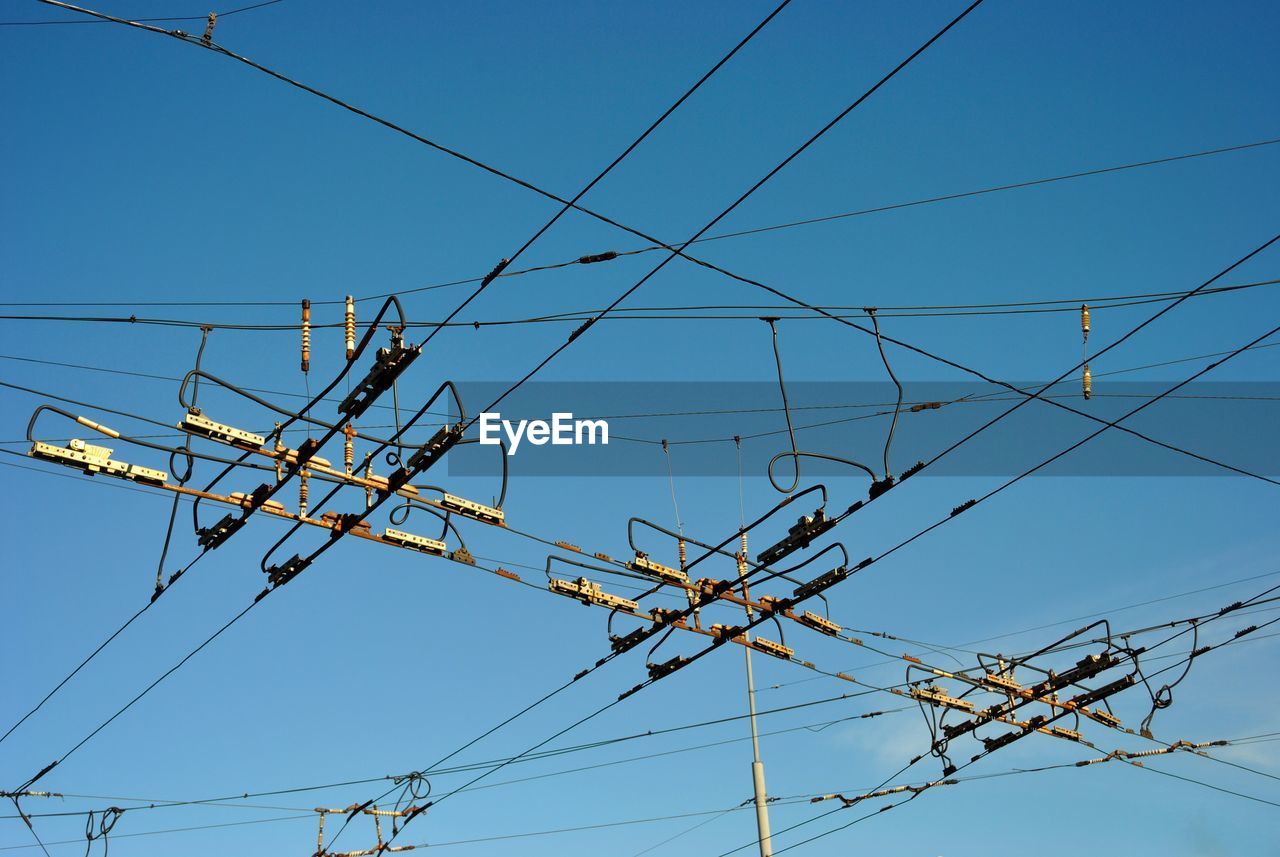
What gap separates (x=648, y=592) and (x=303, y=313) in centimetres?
654

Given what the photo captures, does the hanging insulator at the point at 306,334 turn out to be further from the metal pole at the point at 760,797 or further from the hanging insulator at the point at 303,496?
the metal pole at the point at 760,797

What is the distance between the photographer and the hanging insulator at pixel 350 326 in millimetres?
13980

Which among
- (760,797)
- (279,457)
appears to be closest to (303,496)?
(279,457)

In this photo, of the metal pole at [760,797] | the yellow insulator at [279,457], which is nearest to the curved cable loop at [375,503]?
the yellow insulator at [279,457]

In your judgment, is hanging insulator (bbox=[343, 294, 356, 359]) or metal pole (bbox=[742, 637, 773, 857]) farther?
metal pole (bbox=[742, 637, 773, 857])

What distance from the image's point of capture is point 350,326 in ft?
47.7

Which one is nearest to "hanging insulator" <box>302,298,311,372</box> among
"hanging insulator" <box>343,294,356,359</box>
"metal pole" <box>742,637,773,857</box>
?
"hanging insulator" <box>343,294,356,359</box>

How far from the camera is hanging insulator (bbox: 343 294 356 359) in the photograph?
14.0 metres

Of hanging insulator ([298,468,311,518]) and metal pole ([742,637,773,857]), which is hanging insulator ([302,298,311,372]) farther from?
metal pole ([742,637,773,857])

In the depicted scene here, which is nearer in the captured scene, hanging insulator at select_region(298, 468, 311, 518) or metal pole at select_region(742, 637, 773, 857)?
hanging insulator at select_region(298, 468, 311, 518)

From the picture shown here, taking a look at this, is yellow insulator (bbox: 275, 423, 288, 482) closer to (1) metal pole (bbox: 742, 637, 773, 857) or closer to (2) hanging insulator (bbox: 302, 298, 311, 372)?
(2) hanging insulator (bbox: 302, 298, 311, 372)

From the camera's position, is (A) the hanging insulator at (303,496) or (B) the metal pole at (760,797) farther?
(B) the metal pole at (760,797)

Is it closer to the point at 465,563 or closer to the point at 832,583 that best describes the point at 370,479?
the point at 465,563

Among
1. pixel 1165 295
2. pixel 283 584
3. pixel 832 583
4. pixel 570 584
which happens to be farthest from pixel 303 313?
pixel 1165 295
